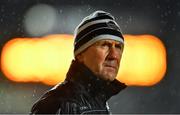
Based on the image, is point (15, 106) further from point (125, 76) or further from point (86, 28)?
point (86, 28)

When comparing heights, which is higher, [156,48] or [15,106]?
[156,48]

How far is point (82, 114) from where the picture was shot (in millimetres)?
1931

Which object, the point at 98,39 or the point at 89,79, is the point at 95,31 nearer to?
the point at 98,39

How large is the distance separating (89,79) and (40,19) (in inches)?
235

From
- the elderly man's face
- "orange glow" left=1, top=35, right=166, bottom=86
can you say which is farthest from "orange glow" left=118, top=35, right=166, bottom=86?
the elderly man's face

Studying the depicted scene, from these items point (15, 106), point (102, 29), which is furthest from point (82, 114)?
point (15, 106)

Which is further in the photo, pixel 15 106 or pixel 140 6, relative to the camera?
pixel 140 6

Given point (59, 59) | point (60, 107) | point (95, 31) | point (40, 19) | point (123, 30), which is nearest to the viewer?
point (60, 107)

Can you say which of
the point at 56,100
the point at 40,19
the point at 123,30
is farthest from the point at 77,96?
the point at 40,19

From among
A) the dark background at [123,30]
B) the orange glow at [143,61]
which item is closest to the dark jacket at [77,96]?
the dark background at [123,30]

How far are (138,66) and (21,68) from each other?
1354 mm

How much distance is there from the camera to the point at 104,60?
1967 mm

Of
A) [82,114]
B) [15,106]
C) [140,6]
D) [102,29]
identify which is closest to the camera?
[82,114]

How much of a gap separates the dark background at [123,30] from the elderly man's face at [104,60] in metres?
4.85
